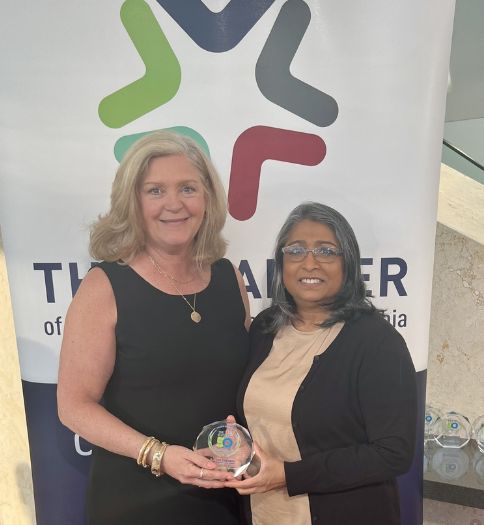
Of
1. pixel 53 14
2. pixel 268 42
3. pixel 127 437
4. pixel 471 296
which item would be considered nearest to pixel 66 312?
pixel 127 437

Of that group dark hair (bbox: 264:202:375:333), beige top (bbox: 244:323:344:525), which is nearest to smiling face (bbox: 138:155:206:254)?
dark hair (bbox: 264:202:375:333)

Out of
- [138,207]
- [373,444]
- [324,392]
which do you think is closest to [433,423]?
[373,444]

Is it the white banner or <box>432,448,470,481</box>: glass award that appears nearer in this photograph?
the white banner

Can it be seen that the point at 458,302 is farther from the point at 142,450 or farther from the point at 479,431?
the point at 142,450

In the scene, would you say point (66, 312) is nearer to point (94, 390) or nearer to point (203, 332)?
point (94, 390)

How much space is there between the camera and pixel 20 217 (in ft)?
3.85

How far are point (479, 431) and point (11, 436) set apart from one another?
6.45ft

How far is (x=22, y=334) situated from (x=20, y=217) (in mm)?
368

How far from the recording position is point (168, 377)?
1132mm

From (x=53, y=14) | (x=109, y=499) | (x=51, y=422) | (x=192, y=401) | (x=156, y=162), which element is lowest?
(x=109, y=499)

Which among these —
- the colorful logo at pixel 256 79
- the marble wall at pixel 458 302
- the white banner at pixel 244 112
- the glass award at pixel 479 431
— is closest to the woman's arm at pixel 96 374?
the white banner at pixel 244 112

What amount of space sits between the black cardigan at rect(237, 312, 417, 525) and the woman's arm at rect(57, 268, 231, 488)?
26cm

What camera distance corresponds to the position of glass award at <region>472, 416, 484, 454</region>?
1659mm

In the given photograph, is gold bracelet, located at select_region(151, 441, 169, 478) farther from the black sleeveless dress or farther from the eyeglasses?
the eyeglasses
